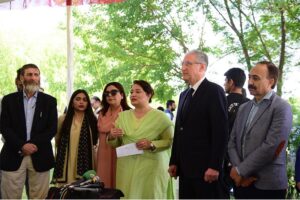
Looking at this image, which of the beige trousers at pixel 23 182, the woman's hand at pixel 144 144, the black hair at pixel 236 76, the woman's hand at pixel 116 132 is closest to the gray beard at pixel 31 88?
the beige trousers at pixel 23 182

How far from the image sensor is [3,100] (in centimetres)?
363

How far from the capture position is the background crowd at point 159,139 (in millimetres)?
2681

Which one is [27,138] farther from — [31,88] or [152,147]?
Answer: [152,147]

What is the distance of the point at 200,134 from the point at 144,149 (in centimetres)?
64

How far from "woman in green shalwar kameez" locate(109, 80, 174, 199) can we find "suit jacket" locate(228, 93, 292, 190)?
93 cm

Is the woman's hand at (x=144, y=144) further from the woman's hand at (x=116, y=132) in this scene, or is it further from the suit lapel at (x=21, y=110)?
the suit lapel at (x=21, y=110)

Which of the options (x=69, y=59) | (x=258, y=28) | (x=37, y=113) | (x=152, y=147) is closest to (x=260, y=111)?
(x=152, y=147)

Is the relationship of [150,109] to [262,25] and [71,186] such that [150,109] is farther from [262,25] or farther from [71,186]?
[262,25]

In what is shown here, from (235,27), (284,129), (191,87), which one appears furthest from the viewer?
(235,27)

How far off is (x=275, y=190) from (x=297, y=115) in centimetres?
569

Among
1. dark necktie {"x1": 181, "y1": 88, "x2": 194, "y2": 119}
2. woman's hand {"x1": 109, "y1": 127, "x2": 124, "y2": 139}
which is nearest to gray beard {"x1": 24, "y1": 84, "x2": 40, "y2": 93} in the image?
woman's hand {"x1": 109, "y1": 127, "x2": 124, "y2": 139}

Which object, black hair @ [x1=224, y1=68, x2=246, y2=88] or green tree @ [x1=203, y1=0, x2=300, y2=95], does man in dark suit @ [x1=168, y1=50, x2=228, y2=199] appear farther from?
green tree @ [x1=203, y1=0, x2=300, y2=95]

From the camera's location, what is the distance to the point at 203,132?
2938 millimetres

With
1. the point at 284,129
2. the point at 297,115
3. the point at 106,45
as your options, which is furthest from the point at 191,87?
the point at 106,45
